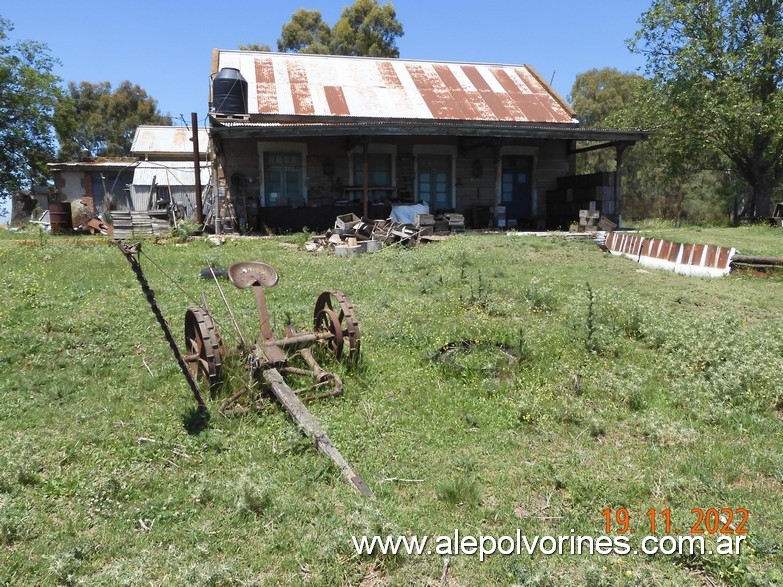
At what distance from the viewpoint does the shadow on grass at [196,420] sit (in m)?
4.17

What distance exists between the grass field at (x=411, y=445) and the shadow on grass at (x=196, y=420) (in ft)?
0.20

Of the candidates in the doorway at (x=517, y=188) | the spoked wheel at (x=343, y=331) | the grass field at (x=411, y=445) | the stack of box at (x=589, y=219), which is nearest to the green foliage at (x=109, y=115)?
the doorway at (x=517, y=188)

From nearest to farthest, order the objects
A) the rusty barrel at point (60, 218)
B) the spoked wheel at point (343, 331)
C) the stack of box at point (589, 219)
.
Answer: the spoked wheel at point (343, 331) < the stack of box at point (589, 219) < the rusty barrel at point (60, 218)

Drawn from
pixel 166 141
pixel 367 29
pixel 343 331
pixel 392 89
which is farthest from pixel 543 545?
pixel 367 29

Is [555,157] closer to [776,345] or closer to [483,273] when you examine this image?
[483,273]

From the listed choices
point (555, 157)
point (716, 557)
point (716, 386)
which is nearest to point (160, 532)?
point (716, 557)

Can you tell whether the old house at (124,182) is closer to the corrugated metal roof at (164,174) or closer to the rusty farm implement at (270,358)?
the corrugated metal roof at (164,174)

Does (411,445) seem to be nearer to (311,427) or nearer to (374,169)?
(311,427)

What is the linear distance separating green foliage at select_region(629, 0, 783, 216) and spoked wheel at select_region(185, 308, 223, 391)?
22.3 meters

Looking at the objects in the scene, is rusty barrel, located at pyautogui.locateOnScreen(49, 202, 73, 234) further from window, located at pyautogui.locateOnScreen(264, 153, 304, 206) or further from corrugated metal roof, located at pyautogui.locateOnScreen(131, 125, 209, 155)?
corrugated metal roof, located at pyautogui.locateOnScreen(131, 125, 209, 155)

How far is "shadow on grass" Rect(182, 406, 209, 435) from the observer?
417 cm

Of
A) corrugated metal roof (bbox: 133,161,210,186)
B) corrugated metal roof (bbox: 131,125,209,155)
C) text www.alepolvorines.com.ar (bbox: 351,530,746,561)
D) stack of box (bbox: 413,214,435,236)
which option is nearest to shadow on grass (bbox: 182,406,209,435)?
text www.alepolvorines.com.ar (bbox: 351,530,746,561)

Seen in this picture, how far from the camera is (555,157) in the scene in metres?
18.7

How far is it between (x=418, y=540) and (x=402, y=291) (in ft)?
17.4
